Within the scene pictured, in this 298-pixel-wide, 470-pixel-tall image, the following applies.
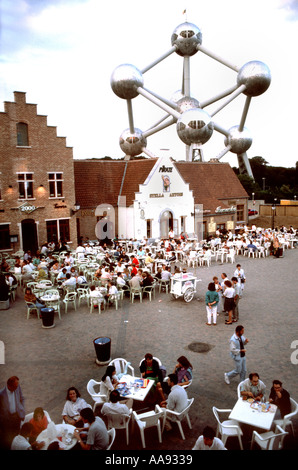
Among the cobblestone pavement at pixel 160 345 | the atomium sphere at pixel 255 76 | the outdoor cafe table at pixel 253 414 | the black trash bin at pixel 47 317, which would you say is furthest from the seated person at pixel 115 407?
the atomium sphere at pixel 255 76

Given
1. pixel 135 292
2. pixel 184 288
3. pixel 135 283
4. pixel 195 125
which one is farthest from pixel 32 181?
pixel 195 125

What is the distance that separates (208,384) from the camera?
884 cm

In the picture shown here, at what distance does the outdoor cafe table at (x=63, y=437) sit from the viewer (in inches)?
233

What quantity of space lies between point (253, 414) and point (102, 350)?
14.4ft

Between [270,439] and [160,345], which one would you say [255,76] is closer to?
[160,345]

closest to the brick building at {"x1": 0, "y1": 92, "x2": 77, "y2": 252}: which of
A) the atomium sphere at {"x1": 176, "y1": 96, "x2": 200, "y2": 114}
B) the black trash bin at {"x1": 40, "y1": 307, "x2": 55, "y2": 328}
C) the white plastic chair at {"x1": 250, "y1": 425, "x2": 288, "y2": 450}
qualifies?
the black trash bin at {"x1": 40, "y1": 307, "x2": 55, "y2": 328}

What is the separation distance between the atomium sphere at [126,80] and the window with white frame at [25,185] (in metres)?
14.3

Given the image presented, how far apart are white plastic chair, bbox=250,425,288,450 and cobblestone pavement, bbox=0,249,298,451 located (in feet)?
0.91

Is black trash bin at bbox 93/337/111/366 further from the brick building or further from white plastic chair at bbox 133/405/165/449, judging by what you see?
the brick building

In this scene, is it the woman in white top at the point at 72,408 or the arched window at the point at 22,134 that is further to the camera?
the arched window at the point at 22,134

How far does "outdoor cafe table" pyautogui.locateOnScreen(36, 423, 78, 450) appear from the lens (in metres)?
5.92

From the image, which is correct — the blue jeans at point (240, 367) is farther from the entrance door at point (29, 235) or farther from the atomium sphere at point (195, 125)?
the atomium sphere at point (195, 125)
